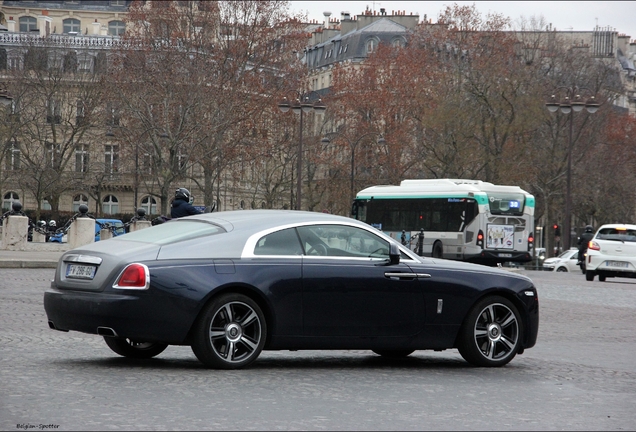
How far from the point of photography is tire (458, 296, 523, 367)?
12047 millimetres

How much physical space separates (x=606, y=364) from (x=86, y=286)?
212 inches

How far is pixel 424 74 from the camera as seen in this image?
82.2 m

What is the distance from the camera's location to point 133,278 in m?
10.7

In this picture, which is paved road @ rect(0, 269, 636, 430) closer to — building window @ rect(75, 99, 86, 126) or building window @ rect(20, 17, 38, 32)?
building window @ rect(75, 99, 86, 126)

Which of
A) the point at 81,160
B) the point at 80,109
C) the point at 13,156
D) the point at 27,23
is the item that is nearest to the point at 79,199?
the point at 81,160

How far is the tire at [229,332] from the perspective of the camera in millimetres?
10891

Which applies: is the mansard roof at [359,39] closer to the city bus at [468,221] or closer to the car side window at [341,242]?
the city bus at [468,221]

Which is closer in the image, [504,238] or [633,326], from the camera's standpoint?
[633,326]

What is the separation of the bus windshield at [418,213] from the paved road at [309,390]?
32.4m

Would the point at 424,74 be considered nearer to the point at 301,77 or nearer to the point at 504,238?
the point at 301,77

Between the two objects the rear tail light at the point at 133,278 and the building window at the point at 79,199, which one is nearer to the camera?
the rear tail light at the point at 133,278

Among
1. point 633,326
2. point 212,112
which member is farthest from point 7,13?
point 633,326

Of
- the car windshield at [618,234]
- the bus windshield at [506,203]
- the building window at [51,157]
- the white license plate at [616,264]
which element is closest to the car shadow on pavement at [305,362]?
the white license plate at [616,264]

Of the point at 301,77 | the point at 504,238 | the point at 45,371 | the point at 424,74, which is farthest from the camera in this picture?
the point at 424,74
